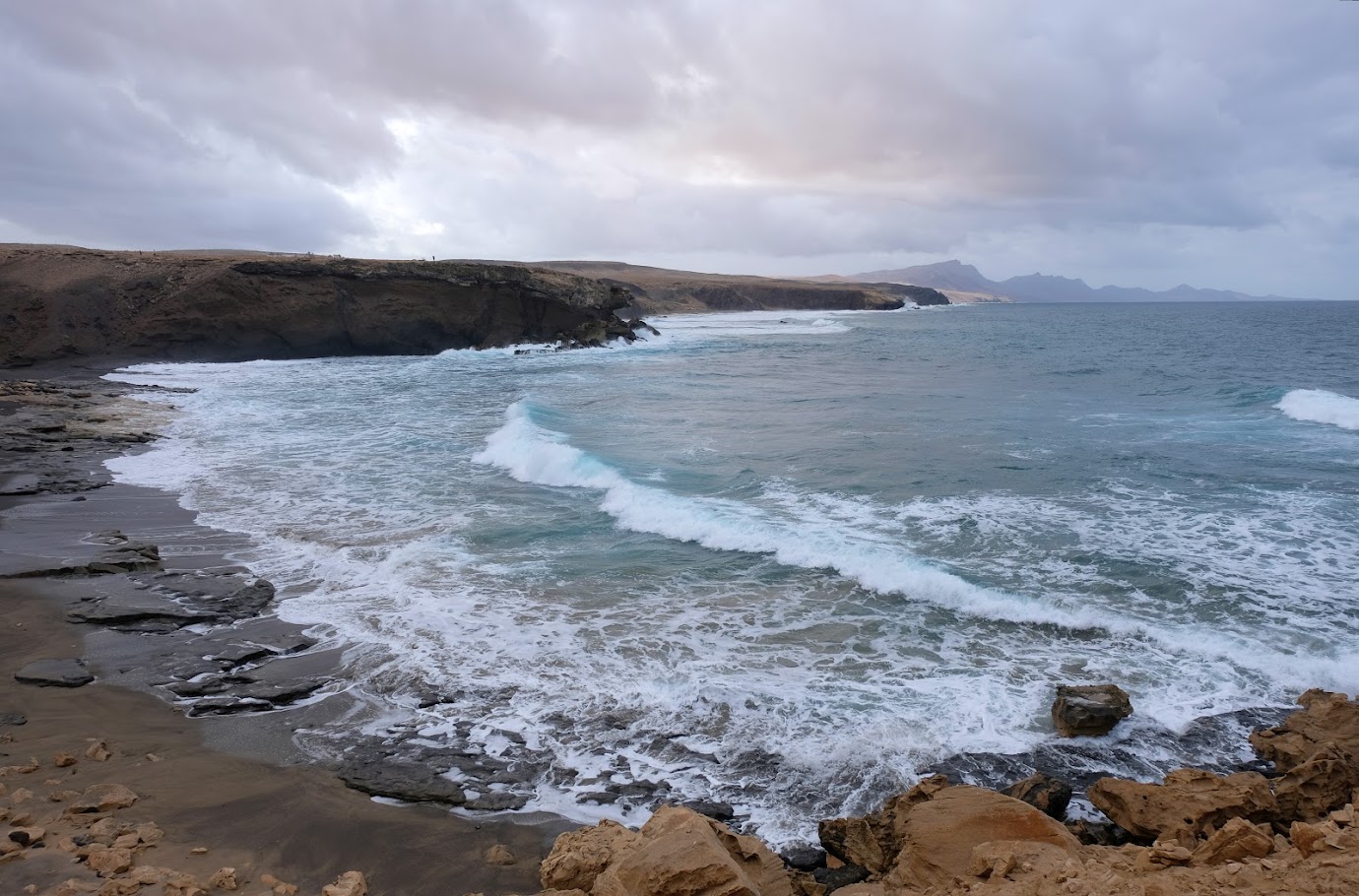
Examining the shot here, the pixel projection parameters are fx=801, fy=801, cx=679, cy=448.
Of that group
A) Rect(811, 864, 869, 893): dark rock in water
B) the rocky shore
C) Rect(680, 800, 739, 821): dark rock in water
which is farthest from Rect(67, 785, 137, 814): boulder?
Rect(811, 864, 869, 893): dark rock in water

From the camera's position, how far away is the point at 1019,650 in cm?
811

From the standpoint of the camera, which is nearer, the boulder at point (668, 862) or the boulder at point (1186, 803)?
the boulder at point (668, 862)

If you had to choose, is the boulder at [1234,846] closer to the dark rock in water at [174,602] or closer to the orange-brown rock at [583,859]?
the orange-brown rock at [583,859]

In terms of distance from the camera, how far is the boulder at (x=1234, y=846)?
13.1 feet

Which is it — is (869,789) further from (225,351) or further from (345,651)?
(225,351)

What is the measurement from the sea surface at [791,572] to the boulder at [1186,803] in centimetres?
93

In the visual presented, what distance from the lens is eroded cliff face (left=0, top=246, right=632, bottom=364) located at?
35469 mm

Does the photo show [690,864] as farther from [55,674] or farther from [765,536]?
[765,536]

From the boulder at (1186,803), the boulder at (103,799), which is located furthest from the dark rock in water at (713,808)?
the boulder at (103,799)

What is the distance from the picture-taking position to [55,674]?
723 centimetres

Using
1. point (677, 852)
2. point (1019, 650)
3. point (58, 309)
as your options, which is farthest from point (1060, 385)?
point (58, 309)

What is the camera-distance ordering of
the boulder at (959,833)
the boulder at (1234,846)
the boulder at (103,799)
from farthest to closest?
the boulder at (103,799)
the boulder at (959,833)
the boulder at (1234,846)

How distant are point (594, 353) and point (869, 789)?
40509 millimetres

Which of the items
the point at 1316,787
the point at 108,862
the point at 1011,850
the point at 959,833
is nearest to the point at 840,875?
the point at 959,833
